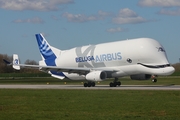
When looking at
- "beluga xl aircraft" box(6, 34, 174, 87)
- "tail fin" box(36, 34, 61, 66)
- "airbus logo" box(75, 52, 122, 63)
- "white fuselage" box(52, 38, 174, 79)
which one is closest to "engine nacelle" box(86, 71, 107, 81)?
"beluga xl aircraft" box(6, 34, 174, 87)

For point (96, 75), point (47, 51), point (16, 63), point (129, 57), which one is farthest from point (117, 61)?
point (16, 63)

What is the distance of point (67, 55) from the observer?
56938 millimetres

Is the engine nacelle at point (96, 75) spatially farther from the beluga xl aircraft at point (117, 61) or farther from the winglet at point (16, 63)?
the winglet at point (16, 63)

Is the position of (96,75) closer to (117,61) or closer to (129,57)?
(117,61)

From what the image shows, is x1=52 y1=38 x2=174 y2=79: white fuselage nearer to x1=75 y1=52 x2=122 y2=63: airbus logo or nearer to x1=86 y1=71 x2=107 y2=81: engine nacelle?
x1=75 y1=52 x2=122 y2=63: airbus logo

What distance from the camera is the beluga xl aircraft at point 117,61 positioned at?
4562 cm

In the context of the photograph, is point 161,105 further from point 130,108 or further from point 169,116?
point 169,116

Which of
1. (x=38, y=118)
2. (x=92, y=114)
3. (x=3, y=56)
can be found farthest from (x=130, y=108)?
(x=3, y=56)

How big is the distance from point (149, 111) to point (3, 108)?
7.47 meters

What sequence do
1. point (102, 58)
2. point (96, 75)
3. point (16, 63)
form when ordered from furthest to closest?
point (16, 63), point (102, 58), point (96, 75)

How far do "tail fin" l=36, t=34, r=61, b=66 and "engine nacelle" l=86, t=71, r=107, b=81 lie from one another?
1178 centimetres

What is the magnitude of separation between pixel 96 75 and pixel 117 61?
8.93ft

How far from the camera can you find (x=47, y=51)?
202 feet

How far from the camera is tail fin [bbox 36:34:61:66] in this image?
→ 60000mm
